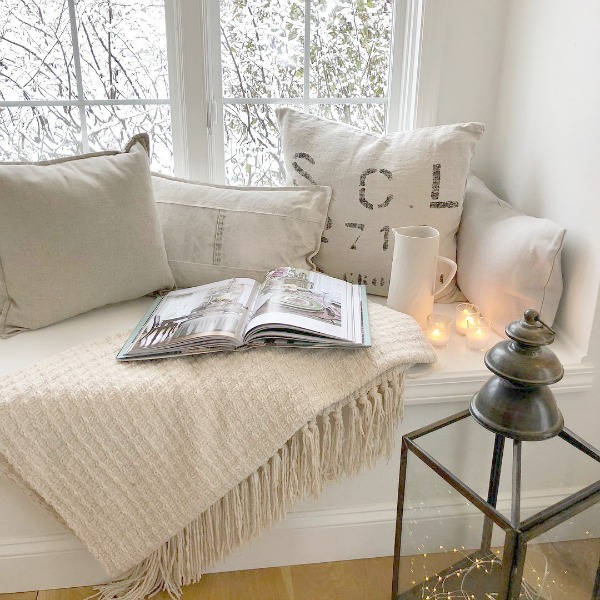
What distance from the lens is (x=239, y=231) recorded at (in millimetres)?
1752

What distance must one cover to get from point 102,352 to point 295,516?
0.56m

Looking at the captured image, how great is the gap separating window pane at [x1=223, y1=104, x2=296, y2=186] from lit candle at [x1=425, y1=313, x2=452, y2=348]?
72 centimetres

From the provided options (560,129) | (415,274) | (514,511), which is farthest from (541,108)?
(514,511)

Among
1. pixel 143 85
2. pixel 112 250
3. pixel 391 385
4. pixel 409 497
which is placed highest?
pixel 143 85

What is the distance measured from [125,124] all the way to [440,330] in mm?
1037

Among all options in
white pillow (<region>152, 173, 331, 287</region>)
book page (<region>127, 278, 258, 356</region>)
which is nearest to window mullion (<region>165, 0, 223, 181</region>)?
white pillow (<region>152, 173, 331, 287</region>)

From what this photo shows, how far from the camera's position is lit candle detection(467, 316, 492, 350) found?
63.1 inches

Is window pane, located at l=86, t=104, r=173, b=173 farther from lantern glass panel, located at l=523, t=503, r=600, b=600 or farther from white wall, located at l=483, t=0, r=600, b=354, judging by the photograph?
lantern glass panel, located at l=523, t=503, r=600, b=600

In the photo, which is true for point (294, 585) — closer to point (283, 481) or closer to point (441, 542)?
point (283, 481)

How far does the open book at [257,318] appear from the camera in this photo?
1405mm

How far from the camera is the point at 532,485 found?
1.06 metres

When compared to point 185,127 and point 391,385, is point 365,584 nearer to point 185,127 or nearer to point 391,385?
point 391,385

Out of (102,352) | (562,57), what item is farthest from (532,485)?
(562,57)

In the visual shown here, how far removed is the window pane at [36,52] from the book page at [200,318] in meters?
0.70
